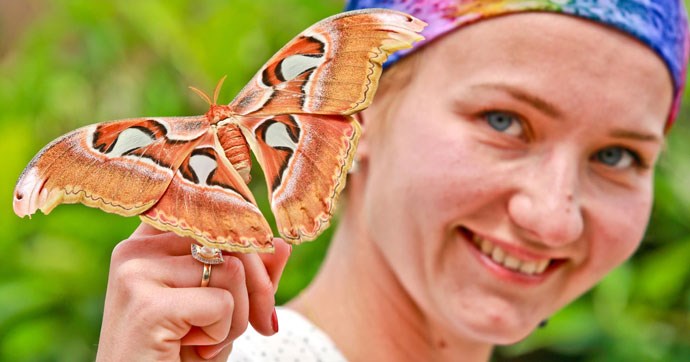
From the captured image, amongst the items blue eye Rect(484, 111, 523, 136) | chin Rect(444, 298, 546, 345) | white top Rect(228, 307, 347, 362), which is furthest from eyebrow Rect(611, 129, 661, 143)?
white top Rect(228, 307, 347, 362)

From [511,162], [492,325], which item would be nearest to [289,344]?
[492,325]

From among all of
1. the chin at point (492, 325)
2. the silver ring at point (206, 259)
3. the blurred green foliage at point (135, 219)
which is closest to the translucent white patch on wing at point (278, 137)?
the silver ring at point (206, 259)

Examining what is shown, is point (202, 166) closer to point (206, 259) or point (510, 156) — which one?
point (206, 259)

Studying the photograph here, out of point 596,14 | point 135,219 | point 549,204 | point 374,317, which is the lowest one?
point 135,219

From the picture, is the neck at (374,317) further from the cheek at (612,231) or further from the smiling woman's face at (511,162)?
the cheek at (612,231)

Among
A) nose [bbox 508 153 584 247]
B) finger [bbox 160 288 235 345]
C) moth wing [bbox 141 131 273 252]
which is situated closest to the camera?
moth wing [bbox 141 131 273 252]

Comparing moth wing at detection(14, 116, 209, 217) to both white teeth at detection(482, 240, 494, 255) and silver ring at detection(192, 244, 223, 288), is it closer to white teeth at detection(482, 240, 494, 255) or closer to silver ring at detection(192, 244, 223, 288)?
silver ring at detection(192, 244, 223, 288)
